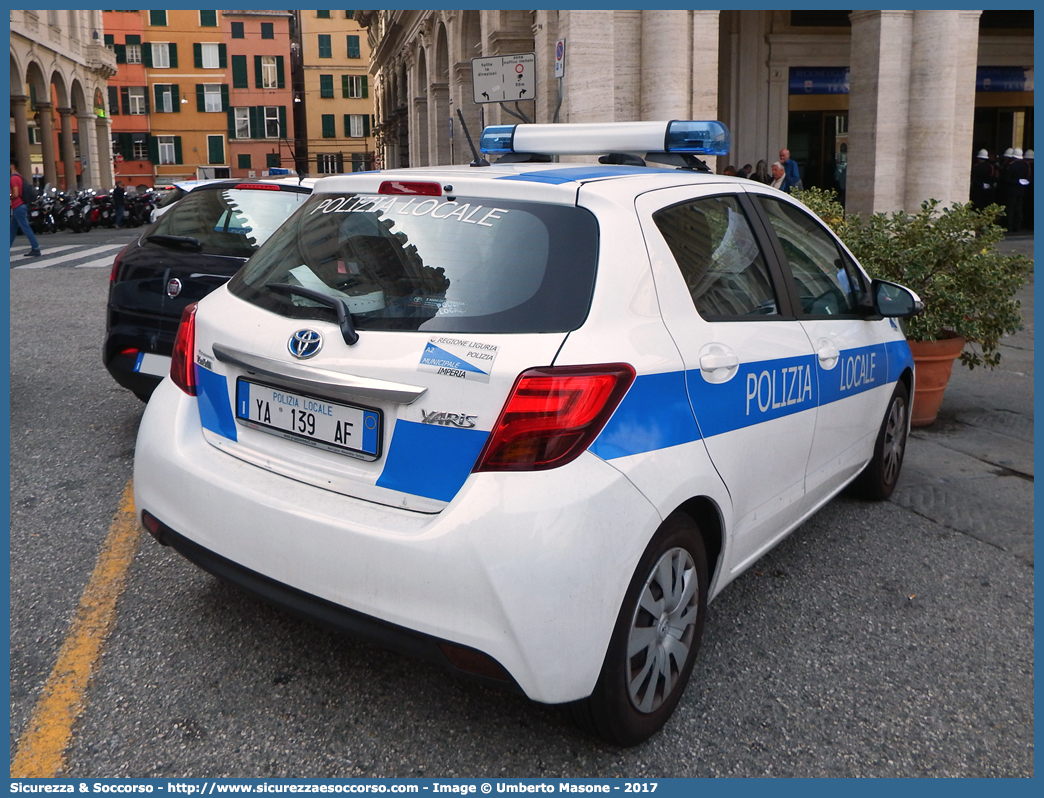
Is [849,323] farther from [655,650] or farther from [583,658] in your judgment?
[583,658]

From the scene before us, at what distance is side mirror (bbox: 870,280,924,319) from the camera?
4.26m

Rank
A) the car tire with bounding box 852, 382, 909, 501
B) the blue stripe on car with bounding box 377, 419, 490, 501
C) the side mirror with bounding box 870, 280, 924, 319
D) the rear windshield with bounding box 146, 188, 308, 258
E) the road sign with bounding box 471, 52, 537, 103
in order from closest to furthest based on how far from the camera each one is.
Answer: the blue stripe on car with bounding box 377, 419, 490, 501 → the side mirror with bounding box 870, 280, 924, 319 → the car tire with bounding box 852, 382, 909, 501 → the rear windshield with bounding box 146, 188, 308, 258 → the road sign with bounding box 471, 52, 537, 103

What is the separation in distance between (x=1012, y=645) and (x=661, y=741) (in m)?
1.44

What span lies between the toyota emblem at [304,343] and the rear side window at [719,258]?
101cm

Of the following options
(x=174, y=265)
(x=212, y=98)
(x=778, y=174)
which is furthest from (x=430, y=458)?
(x=212, y=98)

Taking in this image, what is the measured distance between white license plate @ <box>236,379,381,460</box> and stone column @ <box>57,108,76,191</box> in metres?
46.6

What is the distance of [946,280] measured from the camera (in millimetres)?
6227

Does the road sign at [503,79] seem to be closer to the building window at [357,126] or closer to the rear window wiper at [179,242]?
the rear window wiper at [179,242]

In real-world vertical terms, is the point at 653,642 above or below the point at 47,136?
below

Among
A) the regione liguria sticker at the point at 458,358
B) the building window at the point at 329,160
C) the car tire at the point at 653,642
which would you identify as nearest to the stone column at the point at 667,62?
the car tire at the point at 653,642

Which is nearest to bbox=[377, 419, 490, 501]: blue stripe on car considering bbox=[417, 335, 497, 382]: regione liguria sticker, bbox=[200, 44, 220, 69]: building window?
bbox=[417, 335, 497, 382]: regione liguria sticker

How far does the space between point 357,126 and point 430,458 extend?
8222 cm

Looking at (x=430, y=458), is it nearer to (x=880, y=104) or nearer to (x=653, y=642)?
(x=653, y=642)

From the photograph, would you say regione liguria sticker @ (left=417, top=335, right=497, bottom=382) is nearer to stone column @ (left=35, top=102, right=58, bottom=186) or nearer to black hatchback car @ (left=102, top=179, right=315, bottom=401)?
black hatchback car @ (left=102, top=179, right=315, bottom=401)
